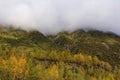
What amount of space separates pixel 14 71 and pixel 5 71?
17.4 m

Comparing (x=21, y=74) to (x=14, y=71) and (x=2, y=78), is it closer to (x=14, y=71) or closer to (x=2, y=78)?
(x=14, y=71)

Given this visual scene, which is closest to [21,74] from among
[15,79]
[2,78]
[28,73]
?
[28,73]

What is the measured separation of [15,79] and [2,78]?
27.2 metres

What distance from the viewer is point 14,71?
193 metres

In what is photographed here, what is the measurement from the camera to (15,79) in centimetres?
18138

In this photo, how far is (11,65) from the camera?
7800 inches

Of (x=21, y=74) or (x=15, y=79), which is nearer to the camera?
(x=15, y=79)

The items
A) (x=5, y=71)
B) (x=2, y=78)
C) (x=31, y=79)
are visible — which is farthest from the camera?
(x=31, y=79)

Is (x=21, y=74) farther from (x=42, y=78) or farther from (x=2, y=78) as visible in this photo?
(x=2, y=78)

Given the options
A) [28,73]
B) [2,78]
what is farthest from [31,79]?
[2,78]

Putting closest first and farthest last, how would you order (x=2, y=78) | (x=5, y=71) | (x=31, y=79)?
(x=2, y=78) < (x=5, y=71) < (x=31, y=79)

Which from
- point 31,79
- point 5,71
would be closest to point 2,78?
point 5,71

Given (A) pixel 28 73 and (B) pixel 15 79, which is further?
(A) pixel 28 73

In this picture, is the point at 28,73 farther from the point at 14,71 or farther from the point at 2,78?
the point at 2,78
